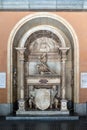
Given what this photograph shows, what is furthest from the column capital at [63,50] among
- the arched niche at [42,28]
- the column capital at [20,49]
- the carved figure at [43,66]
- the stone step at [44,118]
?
the stone step at [44,118]

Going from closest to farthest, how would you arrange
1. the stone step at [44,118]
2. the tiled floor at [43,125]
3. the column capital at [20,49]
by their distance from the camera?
1. the tiled floor at [43,125]
2. the stone step at [44,118]
3. the column capital at [20,49]

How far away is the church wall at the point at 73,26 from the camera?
1372 centimetres

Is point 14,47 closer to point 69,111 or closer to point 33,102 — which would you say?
point 33,102

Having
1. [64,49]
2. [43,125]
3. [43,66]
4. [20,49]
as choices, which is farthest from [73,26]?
[43,125]

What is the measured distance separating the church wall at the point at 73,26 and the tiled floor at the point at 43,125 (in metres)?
1.29

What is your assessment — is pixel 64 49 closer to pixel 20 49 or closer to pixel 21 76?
pixel 20 49

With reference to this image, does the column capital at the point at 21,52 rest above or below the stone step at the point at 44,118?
above

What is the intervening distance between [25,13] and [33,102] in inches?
126

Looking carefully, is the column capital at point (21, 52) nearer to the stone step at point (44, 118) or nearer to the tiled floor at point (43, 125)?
the stone step at point (44, 118)

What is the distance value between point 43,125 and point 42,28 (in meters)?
3.70

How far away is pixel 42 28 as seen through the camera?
45.5 feet

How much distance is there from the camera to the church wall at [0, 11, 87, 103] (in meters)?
13.7

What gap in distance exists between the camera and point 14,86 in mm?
13953

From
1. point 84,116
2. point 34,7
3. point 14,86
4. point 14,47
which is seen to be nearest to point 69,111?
point 84,116
